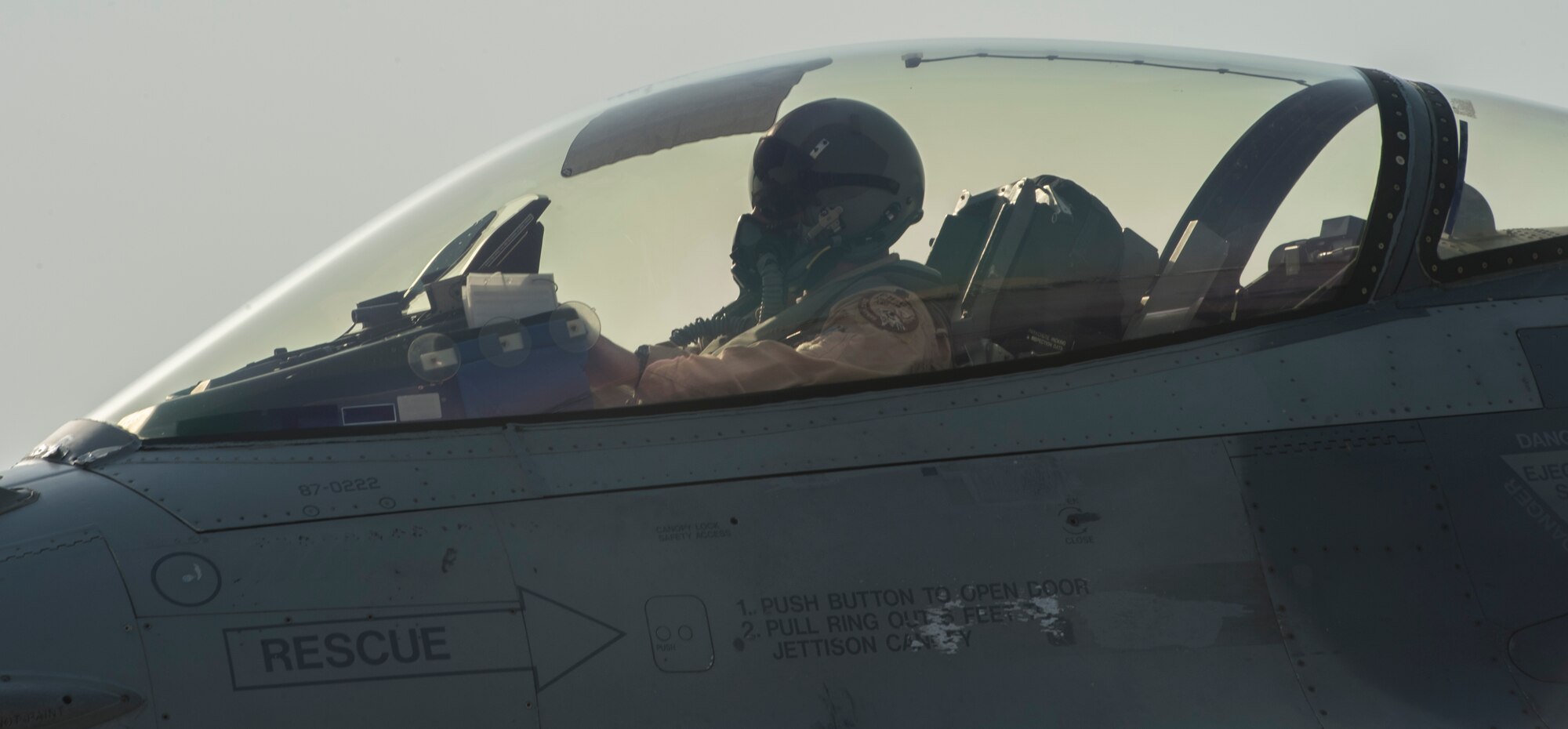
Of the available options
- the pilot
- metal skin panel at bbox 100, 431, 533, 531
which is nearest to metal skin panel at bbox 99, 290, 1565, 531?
metal skin panel at bbox 100, 431, 533, 531

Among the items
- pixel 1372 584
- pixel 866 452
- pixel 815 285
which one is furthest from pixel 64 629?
pixel 1372 584

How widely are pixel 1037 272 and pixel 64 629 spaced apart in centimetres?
244

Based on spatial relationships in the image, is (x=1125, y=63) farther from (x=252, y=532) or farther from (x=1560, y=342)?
(x=252, y=532)

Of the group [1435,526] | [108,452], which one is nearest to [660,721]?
[108,452]

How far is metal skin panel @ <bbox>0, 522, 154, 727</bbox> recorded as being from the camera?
2.35 metres

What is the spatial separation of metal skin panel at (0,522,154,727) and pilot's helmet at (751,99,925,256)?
184cm

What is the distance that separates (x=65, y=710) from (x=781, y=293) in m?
1.88

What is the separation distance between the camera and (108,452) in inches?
108

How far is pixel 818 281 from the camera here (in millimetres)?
3150

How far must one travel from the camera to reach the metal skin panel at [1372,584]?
2.63 metres

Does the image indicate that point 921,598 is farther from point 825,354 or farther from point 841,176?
point 841,176

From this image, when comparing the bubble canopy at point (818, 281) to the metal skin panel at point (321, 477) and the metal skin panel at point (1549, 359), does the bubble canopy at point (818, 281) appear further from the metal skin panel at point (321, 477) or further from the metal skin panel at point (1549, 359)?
the metal skin panel at point (1549, 359)

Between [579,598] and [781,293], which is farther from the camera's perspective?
[781,293]

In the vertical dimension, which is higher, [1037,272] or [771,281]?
[771,281]
